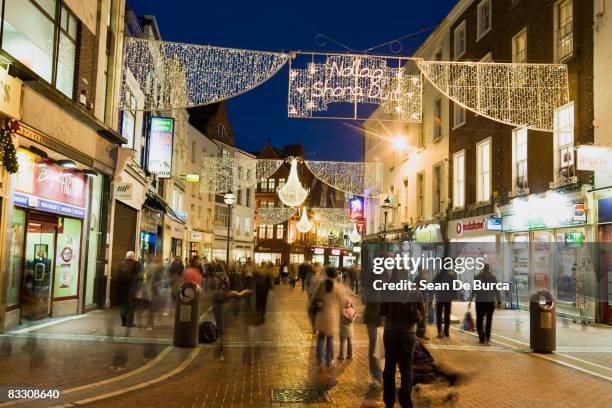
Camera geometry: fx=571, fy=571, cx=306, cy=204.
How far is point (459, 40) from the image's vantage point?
28344 mm

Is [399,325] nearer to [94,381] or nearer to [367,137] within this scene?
[94,381]

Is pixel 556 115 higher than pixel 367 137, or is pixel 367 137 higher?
pixel 367 137

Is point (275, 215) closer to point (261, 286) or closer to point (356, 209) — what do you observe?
point (356, 209)

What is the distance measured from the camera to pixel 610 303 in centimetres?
1661

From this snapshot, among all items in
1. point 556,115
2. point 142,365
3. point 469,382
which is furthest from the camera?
point 556,115

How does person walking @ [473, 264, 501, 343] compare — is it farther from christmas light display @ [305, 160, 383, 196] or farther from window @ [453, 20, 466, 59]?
window @ [453, 20, 466, 59]

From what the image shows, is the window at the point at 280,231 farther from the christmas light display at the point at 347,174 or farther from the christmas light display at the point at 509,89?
the christmas light display at the point at 509,89

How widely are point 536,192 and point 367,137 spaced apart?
28.4 metres

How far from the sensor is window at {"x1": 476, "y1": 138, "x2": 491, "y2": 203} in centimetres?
2445

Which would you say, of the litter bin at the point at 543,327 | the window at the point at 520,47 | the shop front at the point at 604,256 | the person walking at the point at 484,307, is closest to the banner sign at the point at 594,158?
the shop front at the point at 604,256

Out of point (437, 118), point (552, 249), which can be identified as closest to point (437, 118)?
point (437, 118)

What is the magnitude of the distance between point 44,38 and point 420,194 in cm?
2396

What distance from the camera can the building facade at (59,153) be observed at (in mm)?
11898

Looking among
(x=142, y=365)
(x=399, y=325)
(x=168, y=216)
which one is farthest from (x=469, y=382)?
(x=168, y=216)
